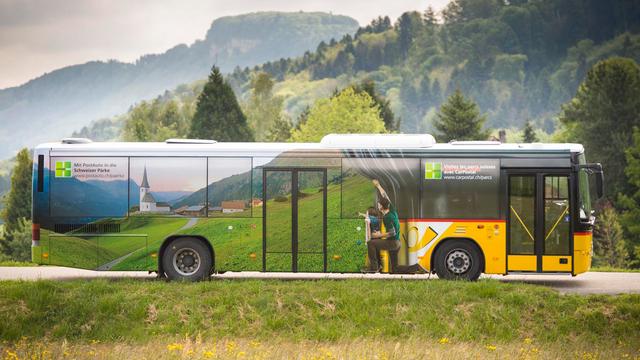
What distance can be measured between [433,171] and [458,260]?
7.00ft

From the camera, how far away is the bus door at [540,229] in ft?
69.2

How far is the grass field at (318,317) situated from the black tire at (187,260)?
2111 millimetres

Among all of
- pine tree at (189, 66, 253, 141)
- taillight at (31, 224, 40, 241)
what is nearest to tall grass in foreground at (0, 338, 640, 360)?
taillight at (31, 224, 40, 241)

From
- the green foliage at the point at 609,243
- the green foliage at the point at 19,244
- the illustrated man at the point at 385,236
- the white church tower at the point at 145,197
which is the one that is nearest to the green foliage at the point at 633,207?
the green foliage at the point at 609,243

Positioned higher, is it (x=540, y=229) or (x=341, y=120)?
(x=341, y=120)

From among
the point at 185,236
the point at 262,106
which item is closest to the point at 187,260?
the point at 185,236

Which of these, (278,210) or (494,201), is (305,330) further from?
(494,201)

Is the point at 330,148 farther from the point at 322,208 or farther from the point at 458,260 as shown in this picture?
the point at 458,260

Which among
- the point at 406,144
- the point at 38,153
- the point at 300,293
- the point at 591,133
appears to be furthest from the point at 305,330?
the point at 591,133

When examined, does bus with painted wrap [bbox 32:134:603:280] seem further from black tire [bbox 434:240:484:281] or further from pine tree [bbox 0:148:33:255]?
pine tree [bbox 0:148:33:255]

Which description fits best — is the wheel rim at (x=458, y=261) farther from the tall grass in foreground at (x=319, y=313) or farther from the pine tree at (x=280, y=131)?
the pine tree at (x=280, y=131)

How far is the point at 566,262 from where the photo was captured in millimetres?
21094

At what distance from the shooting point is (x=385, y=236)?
2127cm

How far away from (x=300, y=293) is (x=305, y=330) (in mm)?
1467
